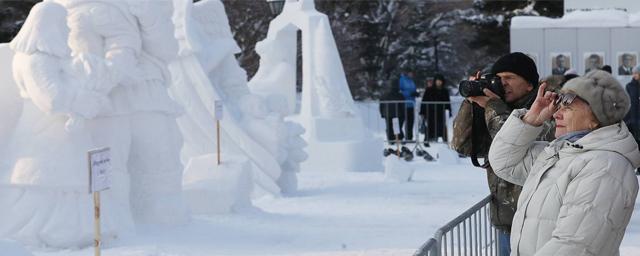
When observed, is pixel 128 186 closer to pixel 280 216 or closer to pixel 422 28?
pixel 280 216

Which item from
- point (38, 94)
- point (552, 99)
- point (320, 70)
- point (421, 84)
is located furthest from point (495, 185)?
point (421, 84)

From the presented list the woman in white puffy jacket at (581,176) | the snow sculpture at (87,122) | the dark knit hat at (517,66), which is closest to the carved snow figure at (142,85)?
the snow sculpture at (87,122)

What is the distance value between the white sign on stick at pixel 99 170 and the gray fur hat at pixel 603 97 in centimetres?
441

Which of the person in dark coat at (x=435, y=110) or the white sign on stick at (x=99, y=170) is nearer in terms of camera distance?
the white sign on stick at (x=99, y=170)

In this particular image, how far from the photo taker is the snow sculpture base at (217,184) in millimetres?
12453

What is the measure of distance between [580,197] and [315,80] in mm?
15746

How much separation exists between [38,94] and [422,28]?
29.1m

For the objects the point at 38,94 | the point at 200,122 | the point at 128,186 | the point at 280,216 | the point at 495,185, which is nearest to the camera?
the point at 495,185

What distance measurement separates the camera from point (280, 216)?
1250 cm

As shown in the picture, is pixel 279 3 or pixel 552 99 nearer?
pixel 552 99

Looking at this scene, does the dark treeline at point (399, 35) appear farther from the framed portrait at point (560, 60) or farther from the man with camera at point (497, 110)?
the man with camera at point (497, 110)

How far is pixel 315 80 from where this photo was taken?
19.5 m

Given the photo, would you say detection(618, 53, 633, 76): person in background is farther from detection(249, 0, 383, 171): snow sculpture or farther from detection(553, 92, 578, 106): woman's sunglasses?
detection(553, 92, 578, 106): woman's sunglasses

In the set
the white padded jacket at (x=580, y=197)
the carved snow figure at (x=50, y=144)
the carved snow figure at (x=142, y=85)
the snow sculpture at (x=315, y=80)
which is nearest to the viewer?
the white padded jacket at (x=580, y=197)
